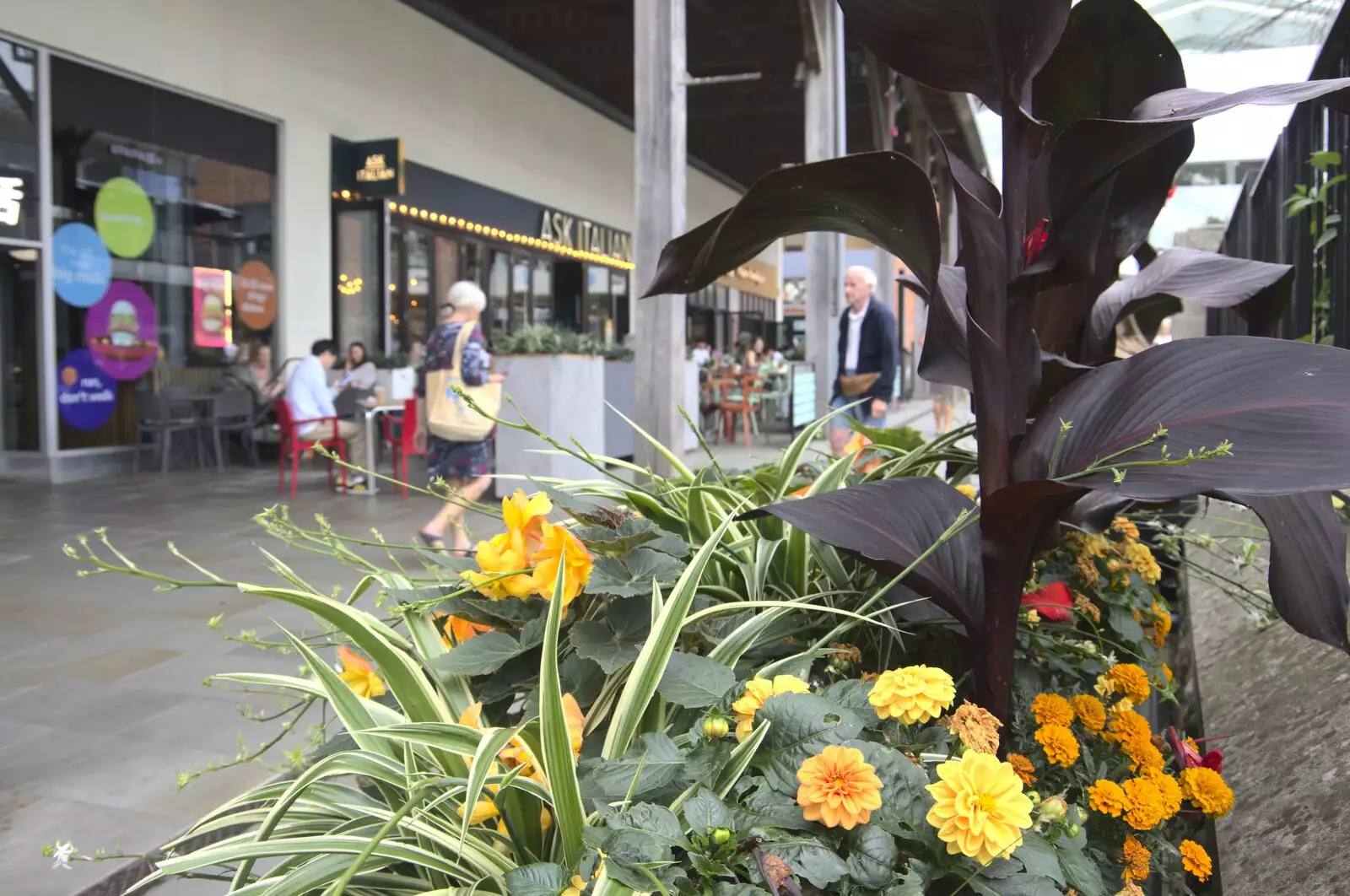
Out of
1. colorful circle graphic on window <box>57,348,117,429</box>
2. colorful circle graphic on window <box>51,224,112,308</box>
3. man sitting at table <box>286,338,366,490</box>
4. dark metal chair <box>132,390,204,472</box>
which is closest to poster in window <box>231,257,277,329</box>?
dark metal chair <box>132,390,204,472</box>

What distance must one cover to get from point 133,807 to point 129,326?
8361 millimetres

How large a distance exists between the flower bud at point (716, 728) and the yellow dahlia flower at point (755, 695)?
42 millimetres

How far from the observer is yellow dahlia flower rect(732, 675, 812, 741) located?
1020 mm

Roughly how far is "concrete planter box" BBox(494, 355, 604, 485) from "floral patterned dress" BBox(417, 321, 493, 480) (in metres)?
1.16

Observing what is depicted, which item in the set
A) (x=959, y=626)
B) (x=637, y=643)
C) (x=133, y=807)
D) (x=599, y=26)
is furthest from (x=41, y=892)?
(x=599, y=26)

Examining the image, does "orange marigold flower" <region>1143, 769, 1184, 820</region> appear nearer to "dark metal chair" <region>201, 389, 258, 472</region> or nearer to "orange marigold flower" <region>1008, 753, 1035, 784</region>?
"orange marigold flower" <region>1008, 753, 1035, 784</region>

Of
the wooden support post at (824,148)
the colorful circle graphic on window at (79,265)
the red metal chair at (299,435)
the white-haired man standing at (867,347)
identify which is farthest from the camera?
the wooden support post at (824,148)

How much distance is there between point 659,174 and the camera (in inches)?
241

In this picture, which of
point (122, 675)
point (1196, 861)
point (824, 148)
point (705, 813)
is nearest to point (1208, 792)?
Answer: point (1196, 861)

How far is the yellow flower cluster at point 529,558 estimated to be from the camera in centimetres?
114

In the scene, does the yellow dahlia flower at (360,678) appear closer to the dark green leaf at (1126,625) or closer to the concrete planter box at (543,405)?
the dark green leaf at (1126,625)

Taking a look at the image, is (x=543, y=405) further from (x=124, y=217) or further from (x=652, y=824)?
(x=652, y=824)

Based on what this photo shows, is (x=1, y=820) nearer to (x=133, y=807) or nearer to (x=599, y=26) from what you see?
(x=133, y=807)

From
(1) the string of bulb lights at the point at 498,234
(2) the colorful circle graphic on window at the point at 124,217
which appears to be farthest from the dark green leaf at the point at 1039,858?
(1) the string of bulb lights at the point at 498,234
